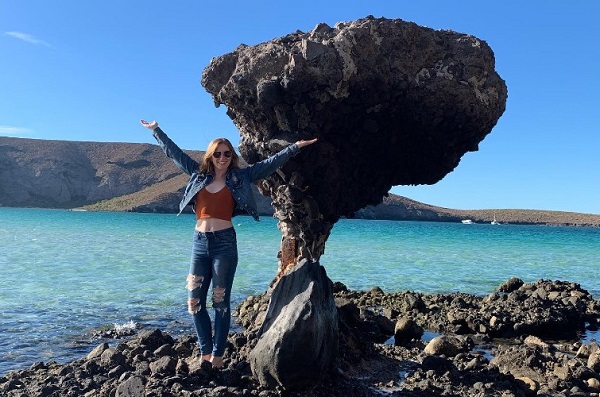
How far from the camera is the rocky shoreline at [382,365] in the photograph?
757cm

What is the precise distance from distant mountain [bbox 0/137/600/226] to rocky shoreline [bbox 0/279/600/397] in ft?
416

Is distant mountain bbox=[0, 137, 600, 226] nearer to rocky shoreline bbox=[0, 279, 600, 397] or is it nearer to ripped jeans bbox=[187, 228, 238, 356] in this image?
rocky shoreline bbox=[0, 279, 600, 397]

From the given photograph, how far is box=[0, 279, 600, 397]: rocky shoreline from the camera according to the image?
757 cm

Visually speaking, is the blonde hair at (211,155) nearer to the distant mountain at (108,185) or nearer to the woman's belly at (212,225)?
the woman's belly at (212,225)

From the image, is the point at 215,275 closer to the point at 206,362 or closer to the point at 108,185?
the point at 206,362

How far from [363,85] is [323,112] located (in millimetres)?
864

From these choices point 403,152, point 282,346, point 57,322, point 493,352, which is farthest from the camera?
point 57,322

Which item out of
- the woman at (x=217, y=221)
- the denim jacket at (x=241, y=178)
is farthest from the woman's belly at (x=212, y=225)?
the denim jacket at (x=241, y=178)

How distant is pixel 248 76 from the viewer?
9930mm

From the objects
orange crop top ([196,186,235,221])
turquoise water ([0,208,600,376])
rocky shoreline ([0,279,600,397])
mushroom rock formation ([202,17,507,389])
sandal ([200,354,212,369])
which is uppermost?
mushroom rock formation ([202,17,507,389])

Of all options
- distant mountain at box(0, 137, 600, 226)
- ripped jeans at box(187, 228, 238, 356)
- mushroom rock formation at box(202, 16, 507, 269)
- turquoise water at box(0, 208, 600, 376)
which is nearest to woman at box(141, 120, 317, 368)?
ripped jeans at box(187, 228, 238, 356)

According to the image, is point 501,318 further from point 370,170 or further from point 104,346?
point 104,346

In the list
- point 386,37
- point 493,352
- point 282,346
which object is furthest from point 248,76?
point 493,352

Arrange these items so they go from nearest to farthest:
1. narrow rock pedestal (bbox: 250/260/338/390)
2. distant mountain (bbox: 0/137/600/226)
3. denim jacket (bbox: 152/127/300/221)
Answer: narrow rock pedestal (bbox: 250/260/338/390), denim jacket (bbox: 152/127/300/221), distant mountain (bbox: 0/137/600/226)
